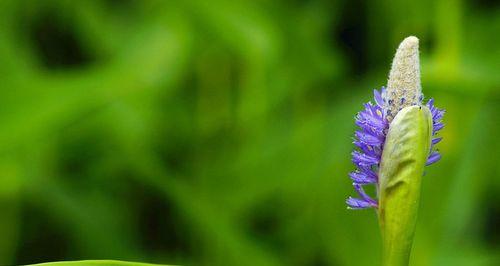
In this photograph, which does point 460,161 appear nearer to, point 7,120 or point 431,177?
point 431,177

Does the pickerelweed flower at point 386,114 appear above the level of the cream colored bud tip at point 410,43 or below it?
below

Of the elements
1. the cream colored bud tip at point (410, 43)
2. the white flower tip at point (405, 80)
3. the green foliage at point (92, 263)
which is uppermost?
the cream colored bud tip at point (410, 43)

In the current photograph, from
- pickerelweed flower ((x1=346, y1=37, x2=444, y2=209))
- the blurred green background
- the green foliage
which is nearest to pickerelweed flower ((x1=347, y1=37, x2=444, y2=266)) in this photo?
pickerelweed flower ((x1=346, y1=37, x2=444, y2=209))

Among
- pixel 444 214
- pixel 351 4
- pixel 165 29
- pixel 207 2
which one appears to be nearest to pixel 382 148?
pixel 444 214

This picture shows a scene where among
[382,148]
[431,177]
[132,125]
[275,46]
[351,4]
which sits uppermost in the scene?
[351,4]

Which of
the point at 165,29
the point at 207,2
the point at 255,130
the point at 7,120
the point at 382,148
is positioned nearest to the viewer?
the point at 382,148

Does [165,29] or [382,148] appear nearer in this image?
[382,148]

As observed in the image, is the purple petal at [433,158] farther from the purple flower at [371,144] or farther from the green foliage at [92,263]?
the green foliage at [92,263]

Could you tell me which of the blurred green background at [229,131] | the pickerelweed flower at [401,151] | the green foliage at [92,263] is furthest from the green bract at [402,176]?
the blurred green background at [229,131]
